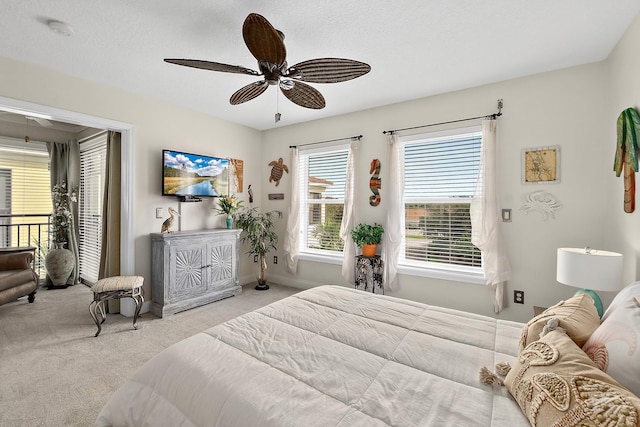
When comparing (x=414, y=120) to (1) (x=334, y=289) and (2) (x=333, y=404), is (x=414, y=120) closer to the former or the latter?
(1) (x=334, y=289)

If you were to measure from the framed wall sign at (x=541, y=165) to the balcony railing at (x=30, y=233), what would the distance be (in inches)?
262

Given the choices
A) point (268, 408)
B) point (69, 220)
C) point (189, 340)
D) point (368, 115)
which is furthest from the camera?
point (69, 220)

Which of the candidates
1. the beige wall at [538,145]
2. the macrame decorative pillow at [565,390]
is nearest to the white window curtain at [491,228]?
the beige wall at [538,145]

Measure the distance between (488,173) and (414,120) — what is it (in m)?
1.08

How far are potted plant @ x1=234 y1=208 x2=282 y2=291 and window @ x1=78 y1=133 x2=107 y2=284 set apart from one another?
2.11 meters

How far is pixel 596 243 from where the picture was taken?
258 cm

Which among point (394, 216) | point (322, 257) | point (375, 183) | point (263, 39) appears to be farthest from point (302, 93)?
point (322, 257)

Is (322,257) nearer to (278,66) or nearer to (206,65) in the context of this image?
(278,66)

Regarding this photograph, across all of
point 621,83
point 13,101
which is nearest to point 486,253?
point 621,83

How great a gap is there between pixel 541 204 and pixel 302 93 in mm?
2565

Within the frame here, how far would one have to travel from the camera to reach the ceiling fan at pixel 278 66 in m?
1.57

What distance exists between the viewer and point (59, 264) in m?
4.25

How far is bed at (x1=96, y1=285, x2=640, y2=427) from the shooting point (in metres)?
0.94

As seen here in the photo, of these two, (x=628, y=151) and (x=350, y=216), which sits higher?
(x=628, y=151)
